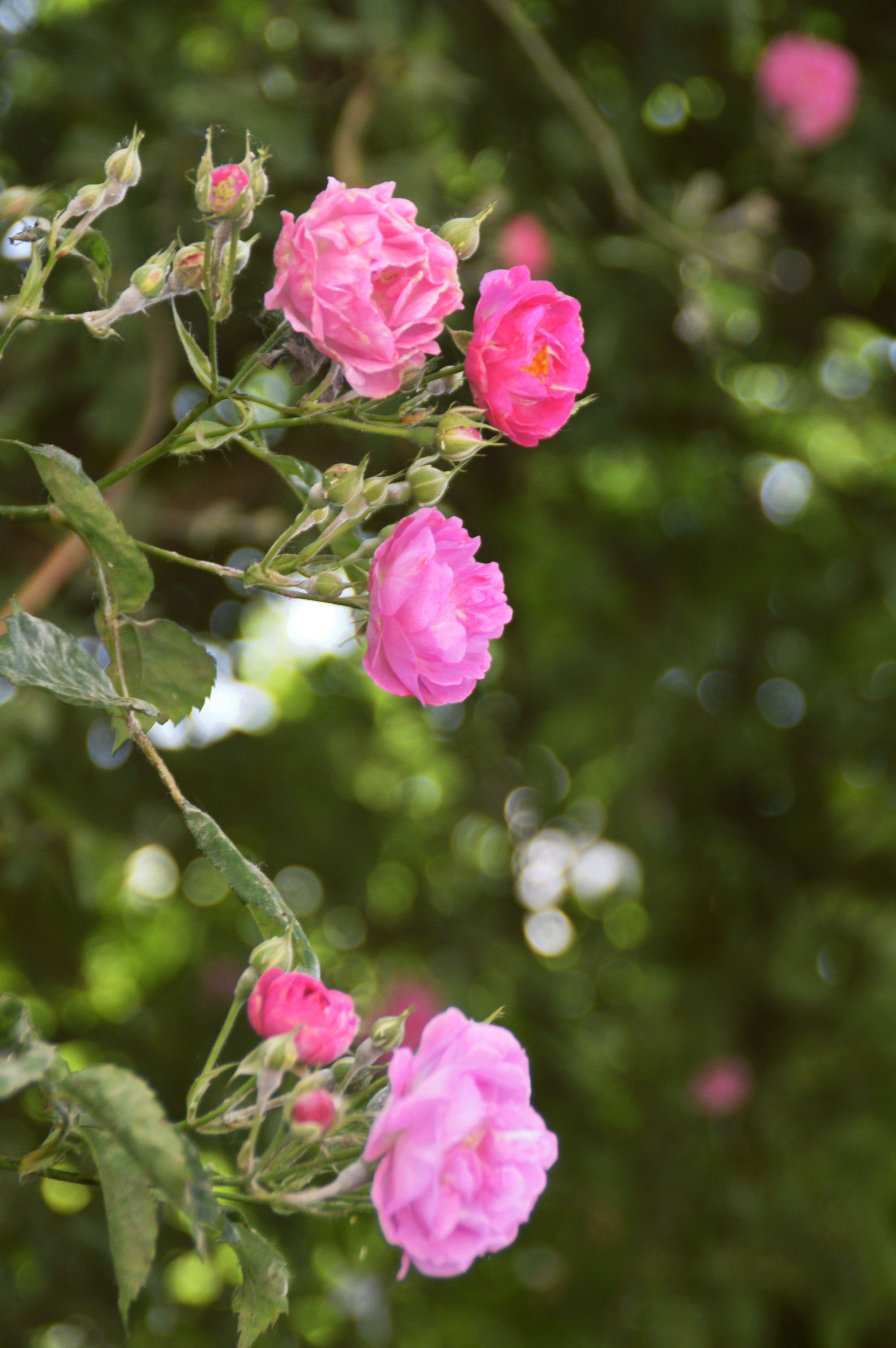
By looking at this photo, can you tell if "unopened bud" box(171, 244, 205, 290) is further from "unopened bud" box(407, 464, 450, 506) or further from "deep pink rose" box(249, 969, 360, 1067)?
"deep pink rose" box(249, 969, 360, 1067)

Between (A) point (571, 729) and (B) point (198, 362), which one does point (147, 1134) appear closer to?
(B) point (198, 362)

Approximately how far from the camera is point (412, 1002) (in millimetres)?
1979

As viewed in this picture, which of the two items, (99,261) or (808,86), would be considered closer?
(99,261)

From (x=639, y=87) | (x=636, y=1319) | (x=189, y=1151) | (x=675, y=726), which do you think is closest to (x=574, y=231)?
(x=639, y=87)

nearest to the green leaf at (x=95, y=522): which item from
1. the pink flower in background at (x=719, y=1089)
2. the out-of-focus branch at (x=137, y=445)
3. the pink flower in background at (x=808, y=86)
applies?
the out-of-focus branch at (x=137, y=445)

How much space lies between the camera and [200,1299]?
1480 millimetres

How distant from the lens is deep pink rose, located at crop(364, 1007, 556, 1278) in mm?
325

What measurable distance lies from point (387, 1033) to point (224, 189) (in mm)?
278

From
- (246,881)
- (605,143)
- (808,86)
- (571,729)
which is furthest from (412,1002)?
(246,881)

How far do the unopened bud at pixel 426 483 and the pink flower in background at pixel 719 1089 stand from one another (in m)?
2.01

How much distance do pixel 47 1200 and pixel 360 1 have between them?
1256 millimetres

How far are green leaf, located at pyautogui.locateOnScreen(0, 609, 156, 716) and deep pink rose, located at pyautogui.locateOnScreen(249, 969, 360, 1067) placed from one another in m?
0.10

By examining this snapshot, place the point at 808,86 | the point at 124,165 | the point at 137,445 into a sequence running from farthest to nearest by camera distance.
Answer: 1. the point at 808,86
2. the point at 137,445
3. the point at 124,165

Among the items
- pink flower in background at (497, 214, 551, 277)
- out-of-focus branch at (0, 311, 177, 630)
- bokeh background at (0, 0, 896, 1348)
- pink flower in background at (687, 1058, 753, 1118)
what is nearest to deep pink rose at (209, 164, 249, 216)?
out-of-focus branch at (0, 311, 177, 630)
